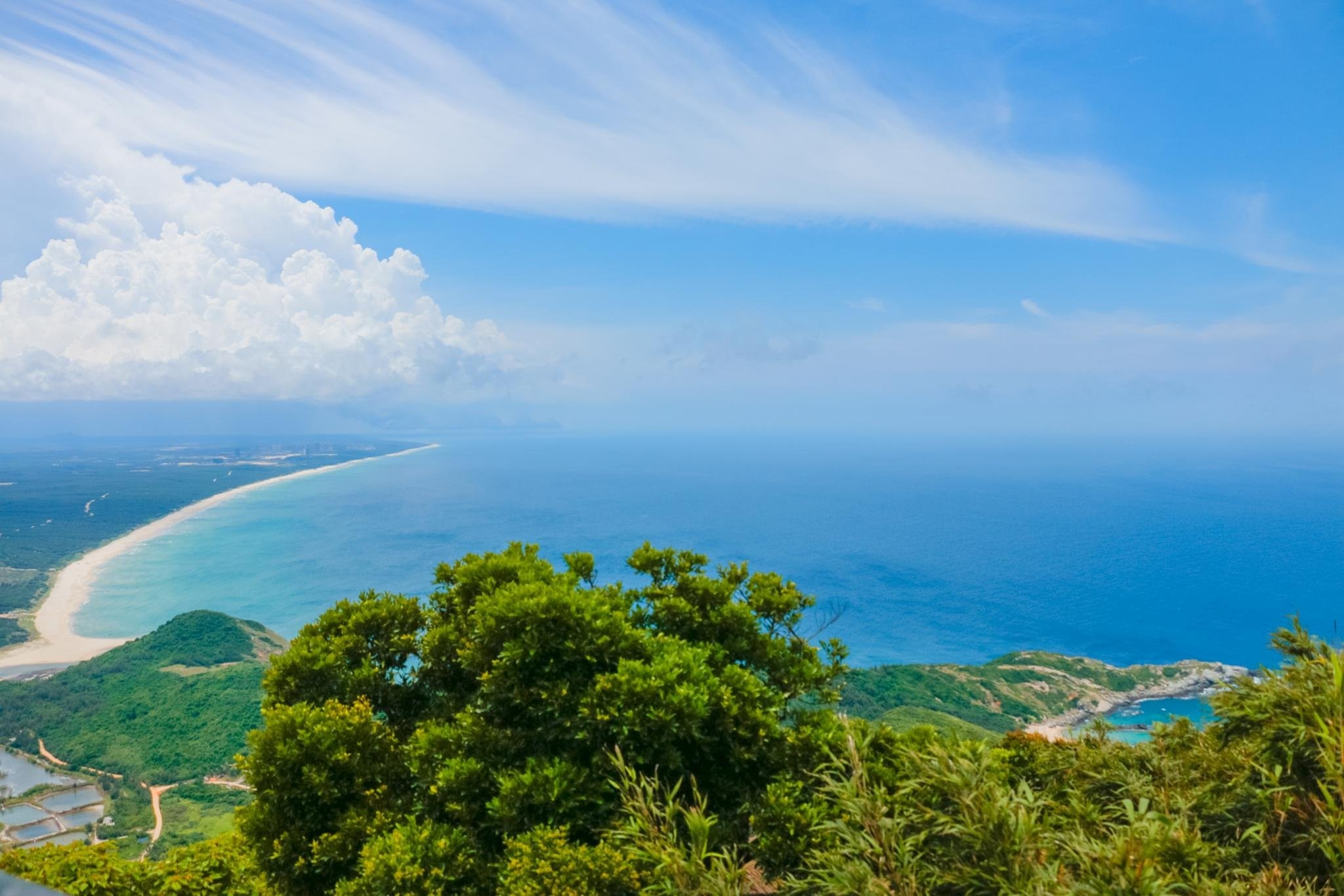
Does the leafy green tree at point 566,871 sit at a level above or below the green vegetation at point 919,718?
above

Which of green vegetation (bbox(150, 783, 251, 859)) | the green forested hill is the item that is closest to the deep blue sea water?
the green forested hill

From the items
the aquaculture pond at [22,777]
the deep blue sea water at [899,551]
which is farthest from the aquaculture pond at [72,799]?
the deep blue sea water at [899,551]

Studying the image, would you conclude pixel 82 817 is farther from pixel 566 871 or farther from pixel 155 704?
pixel 566 871

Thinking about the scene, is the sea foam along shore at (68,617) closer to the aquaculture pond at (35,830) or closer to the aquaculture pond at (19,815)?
the aquaculture pond at (19,815)

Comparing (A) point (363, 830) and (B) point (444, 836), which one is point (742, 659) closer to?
(B) point (444, 836)

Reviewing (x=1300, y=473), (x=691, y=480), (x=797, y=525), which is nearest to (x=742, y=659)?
(x=797, y=525)

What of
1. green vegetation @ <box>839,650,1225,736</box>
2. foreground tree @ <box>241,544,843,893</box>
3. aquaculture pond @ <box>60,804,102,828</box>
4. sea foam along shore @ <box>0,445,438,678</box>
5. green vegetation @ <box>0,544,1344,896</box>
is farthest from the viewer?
sea foam along shore @ <box>0,445,438,678</box>

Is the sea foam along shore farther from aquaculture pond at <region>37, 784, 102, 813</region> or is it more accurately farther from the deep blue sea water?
aquaculture pond at <region>37, 784, 102, 813</region>
